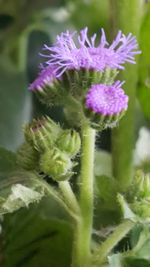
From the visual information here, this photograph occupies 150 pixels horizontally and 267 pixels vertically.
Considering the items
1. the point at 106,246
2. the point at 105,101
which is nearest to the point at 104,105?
the point at 105,101

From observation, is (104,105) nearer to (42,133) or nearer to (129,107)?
(42,133)

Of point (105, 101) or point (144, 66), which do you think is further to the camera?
point (144, 66)

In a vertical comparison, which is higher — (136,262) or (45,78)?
(45,78)

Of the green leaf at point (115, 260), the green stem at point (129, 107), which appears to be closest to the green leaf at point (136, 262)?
the green leaf at point (115, 260)

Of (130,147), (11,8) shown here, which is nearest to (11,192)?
(130,147)

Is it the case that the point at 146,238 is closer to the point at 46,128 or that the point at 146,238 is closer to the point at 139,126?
the point at 46,128

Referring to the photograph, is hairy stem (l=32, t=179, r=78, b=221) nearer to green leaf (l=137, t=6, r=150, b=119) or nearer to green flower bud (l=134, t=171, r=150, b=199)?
green flower bud (l=134, t=171, r=150, b=199)

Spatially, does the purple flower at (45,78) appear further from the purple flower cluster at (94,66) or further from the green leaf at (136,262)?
the green leaf at (136,262)
